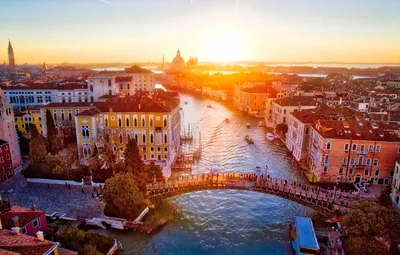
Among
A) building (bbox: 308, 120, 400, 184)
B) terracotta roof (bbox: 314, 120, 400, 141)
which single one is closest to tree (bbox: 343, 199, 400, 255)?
building (bbox: 308, 120, 400, 184)

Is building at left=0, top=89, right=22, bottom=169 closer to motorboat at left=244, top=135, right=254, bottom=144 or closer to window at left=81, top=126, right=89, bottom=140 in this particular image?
window at left=81, top=126, right=89, bottom=140

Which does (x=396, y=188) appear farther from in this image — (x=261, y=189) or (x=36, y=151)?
(x=36, y=151)

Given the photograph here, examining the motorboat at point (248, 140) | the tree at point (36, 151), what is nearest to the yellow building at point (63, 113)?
the tree at point (36, 151)

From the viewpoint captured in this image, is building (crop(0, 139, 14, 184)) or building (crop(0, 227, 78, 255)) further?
building (crop(0, 139, 14, 184))

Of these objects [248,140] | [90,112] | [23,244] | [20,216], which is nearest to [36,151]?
[90,112]

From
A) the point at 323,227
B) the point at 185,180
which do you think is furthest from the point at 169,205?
the point at 323,227

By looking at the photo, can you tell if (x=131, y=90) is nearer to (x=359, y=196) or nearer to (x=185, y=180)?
(x=185, y=180)
